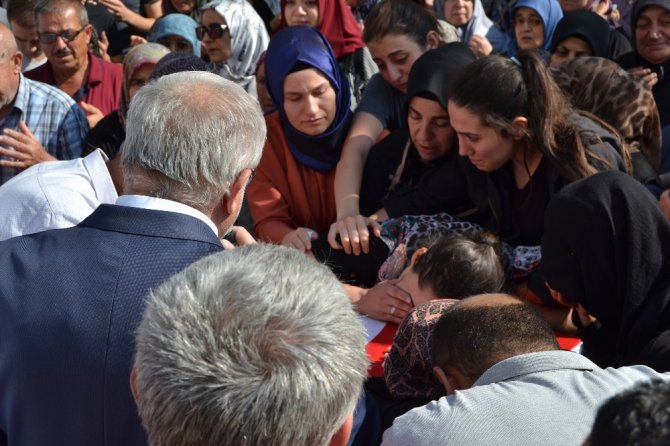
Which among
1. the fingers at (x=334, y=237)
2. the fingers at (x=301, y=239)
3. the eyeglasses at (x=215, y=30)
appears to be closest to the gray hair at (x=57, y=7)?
the eyeglasses at (x=215, y=30)

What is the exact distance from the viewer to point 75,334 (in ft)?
5.13

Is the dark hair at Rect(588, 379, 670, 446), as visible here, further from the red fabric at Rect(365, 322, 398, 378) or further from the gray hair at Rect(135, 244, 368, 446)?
the red fabric at Rect(365, 322, 398, 378)

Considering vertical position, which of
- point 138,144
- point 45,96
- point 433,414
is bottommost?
point 45,96

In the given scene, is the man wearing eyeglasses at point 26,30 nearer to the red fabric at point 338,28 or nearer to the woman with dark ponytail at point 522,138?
the red fabric at point 338,28

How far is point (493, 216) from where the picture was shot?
3.11 meters

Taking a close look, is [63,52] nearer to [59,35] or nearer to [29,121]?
[59,35]

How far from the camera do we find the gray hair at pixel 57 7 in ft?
15.8

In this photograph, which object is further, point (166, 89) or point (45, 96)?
point (45, 96)

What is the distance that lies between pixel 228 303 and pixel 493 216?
2.07 meters

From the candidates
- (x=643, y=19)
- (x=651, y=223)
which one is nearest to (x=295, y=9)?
(x=643, y=19)

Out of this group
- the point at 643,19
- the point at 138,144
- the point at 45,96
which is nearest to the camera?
the point at 138,144

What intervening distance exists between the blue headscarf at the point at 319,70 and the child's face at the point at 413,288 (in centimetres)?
104

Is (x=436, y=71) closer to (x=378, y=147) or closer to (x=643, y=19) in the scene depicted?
(x=378, y=147)

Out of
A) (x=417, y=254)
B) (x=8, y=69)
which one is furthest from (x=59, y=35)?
(x=417, y=254)
